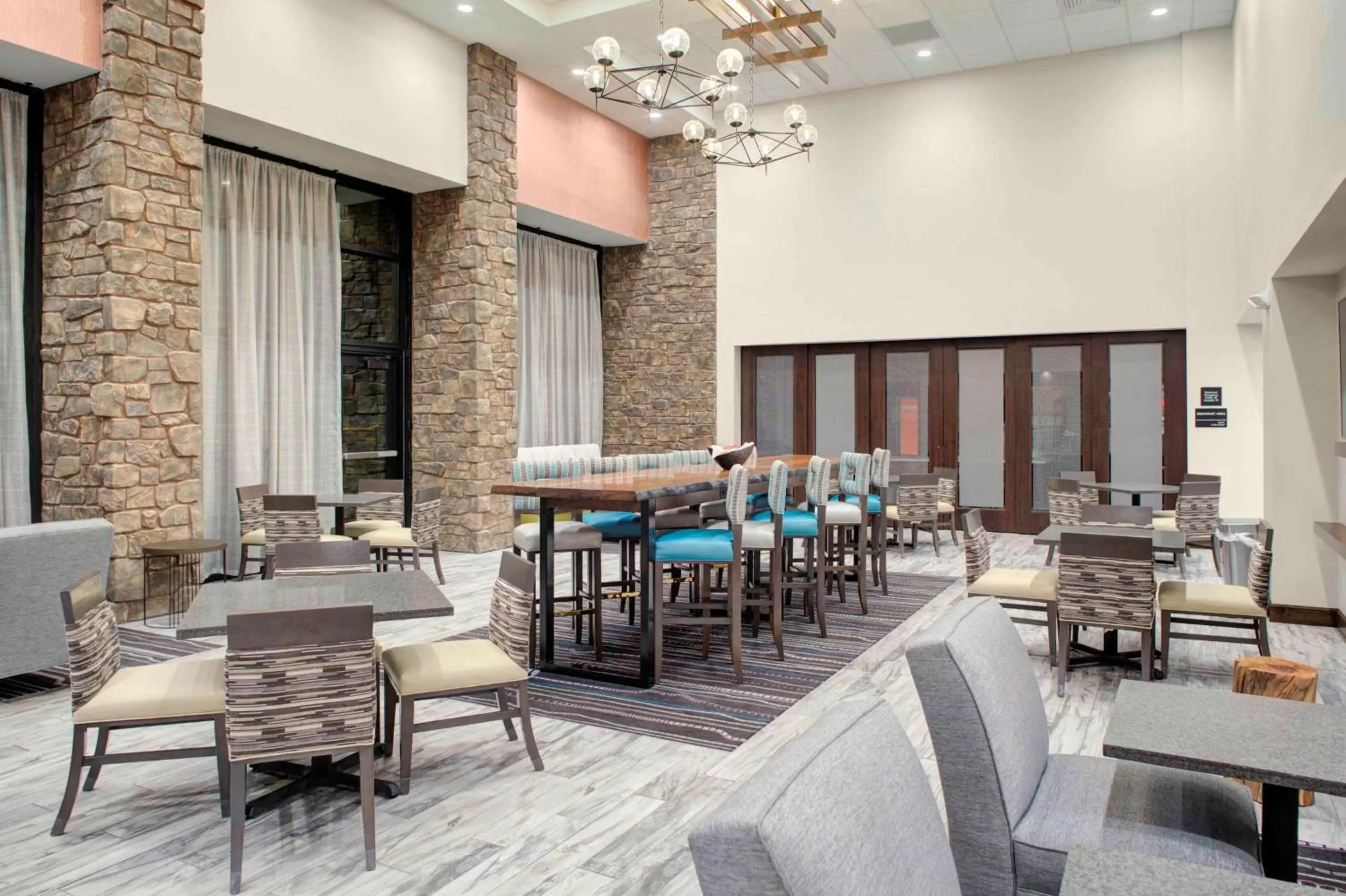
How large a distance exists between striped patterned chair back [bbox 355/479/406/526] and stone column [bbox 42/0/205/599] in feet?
4.52

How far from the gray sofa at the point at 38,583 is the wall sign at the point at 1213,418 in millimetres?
9266

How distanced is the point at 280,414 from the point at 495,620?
5.02m

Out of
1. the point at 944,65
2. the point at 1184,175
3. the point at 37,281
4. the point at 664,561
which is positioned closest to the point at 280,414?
the point at 37,281

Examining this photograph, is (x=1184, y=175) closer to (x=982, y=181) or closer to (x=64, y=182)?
(x=982, y=181)

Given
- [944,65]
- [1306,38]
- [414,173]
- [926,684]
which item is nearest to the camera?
[926,684]

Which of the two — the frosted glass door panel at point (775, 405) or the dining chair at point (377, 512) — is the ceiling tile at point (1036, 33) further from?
the dining chair at point (377, 512)

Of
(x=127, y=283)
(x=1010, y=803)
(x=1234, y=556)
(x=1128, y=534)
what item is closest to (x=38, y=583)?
(x=127, y=283)

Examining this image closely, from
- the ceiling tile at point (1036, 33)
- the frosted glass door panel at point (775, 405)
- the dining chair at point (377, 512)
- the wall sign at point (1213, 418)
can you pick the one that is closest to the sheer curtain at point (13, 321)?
the dining chair at point (377, 512)

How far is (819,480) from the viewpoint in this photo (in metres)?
5.52

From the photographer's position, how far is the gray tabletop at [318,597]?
285 centimetres

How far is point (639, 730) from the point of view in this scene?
12.7 feet

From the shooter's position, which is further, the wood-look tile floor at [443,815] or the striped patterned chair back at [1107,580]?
the striped patterned chair back at [1107,580]

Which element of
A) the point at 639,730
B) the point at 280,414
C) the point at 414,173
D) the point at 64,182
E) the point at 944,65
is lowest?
the point at 639,730

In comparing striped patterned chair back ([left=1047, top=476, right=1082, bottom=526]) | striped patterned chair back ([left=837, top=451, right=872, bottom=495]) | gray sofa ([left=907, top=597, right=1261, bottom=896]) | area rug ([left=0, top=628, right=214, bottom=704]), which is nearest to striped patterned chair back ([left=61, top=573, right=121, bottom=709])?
area rug ([left=0, top=628, right=214, bottom=704])
